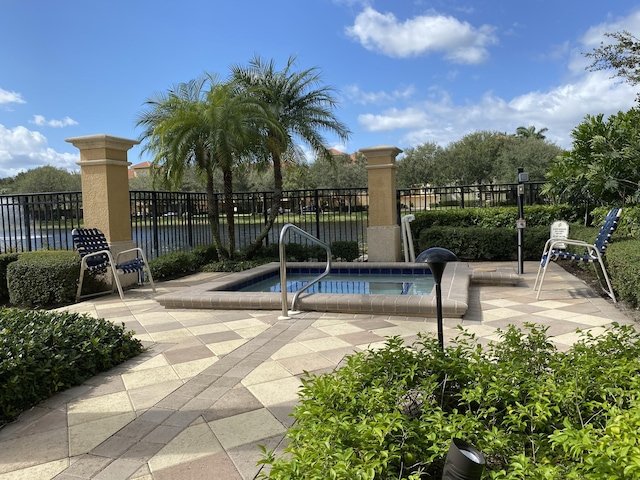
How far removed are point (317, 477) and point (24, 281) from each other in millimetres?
6713

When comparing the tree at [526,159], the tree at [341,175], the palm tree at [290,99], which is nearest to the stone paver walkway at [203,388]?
the palm tree at [290,99]

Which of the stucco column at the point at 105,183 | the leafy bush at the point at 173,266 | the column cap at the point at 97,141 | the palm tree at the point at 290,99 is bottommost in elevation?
the leafy bush at the point at 173,266

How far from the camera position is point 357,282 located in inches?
315

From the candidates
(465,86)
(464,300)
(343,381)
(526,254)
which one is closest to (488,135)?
(465,86)

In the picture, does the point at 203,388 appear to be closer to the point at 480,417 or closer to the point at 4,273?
the point at 480,417

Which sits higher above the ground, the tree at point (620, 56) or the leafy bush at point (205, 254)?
the tree at point (620, 56)

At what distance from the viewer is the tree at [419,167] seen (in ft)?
109

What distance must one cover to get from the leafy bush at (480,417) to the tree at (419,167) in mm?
31685

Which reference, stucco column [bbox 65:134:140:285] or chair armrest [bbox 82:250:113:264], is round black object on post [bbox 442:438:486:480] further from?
stucco column [bbox 65:134:140:285]

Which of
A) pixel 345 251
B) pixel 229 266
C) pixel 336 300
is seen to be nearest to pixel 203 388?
pixel 336 300

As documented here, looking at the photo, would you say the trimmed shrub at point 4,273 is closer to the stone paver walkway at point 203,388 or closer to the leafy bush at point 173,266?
the leafy bush at point 173,266

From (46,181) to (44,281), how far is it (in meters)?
30.4

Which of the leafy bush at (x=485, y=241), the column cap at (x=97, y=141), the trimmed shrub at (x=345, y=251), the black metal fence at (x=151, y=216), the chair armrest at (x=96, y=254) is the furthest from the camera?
the trimmed shrub at (x=345, y=251)

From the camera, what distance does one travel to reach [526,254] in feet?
31.6
